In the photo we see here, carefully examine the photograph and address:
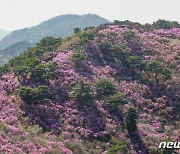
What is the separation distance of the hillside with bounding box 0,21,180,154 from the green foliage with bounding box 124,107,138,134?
4.8 inches

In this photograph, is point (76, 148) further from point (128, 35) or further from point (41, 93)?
point (128, 35)

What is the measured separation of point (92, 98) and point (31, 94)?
8.39m

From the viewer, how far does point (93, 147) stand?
34.8m

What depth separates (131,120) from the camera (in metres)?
37.9

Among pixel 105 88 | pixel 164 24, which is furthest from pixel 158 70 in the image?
pixel 164 24

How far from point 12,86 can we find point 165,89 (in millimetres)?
23081

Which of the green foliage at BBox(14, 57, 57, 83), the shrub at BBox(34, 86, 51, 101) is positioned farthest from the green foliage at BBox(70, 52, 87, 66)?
the shrub at BBox(34, 86, 51, 101)

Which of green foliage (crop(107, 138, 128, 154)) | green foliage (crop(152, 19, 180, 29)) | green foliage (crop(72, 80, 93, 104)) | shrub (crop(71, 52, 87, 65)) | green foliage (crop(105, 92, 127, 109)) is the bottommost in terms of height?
green foliage (crop(107, 138, 128, 154))

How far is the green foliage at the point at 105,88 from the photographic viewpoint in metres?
42.8

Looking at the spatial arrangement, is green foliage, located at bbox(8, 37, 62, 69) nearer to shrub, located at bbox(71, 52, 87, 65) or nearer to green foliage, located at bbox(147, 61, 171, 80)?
shrub, located at bbox(71, 52, 87, 65)

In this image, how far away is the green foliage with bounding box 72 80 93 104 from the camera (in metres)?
40.6

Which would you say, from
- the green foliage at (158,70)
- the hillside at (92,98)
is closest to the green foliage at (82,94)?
the hillside at (92,98)

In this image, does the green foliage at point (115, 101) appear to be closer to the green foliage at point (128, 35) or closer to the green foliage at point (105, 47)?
the green foliage at point (105, 47)

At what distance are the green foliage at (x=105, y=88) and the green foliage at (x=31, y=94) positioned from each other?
8.08m
